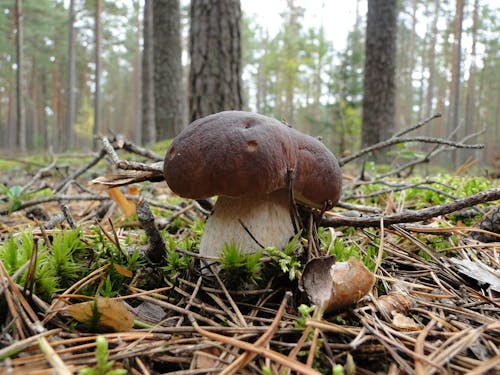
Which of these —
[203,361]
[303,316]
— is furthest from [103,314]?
[303,316]

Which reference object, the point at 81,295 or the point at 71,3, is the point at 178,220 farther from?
the point at 71,3

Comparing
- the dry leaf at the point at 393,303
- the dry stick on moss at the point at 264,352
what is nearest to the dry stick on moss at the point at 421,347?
the dry leaf at the point at 393,303

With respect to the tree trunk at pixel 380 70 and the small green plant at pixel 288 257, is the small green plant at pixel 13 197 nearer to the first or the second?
the small green plant at pixel 288 257

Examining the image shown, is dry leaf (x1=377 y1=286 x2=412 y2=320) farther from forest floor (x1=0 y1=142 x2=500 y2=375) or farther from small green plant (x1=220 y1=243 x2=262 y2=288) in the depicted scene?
small green plant (x1=220 y1=243 x2=262 y2=288)

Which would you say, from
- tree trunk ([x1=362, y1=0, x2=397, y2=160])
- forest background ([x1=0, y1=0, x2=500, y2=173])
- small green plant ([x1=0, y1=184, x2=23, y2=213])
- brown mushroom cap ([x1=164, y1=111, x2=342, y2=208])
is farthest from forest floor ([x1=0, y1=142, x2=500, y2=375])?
forest background ([x1=0, y1=0, x2=500, y2=173])

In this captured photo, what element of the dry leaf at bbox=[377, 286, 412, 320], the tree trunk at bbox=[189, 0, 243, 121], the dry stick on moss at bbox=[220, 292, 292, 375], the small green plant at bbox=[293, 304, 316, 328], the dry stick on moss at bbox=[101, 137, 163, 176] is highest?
the tree trunk at bbox=[189, 0, 243, 121]

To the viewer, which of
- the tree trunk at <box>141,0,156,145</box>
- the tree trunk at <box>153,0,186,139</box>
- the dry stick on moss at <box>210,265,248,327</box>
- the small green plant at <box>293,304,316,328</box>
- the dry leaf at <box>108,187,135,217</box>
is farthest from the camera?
the tree trunk at <box>141,0,156,145</box>
